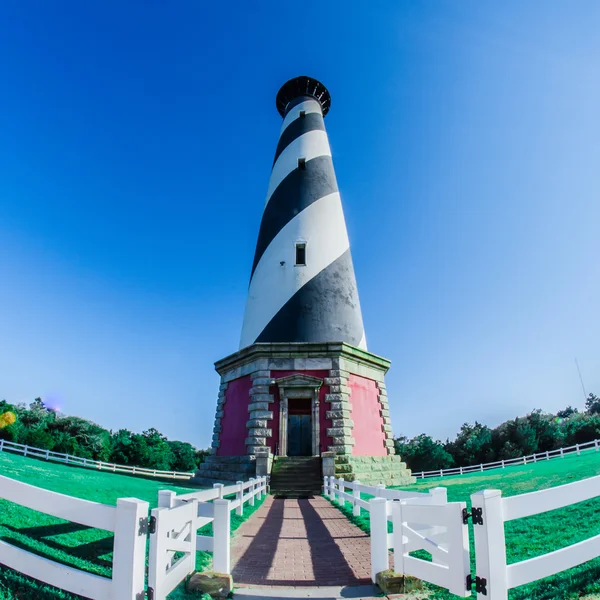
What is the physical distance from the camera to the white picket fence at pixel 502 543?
2717 mm

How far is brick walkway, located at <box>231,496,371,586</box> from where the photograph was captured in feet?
13.9

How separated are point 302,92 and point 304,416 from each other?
1509 centimetres

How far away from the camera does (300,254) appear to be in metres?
16.1

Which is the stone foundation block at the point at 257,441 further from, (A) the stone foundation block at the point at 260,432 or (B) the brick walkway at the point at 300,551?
(B) the brick walkway at the point at 300,551

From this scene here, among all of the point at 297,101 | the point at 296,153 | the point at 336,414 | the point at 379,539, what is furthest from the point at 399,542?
the point at 297,101

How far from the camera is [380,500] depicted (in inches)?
162

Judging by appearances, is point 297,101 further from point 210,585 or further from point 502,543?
point 502,543

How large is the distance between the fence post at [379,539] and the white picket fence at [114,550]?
85.4 inches

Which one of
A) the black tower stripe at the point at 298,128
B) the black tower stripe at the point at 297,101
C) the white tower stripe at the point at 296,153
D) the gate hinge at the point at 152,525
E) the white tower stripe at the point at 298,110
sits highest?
the black tower stripe at the point at 297,101

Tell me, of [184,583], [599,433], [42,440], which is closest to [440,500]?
[184,583]

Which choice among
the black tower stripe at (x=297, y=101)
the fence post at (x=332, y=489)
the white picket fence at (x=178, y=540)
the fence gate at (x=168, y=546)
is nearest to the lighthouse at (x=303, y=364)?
the fence post at (x=332, y=489)

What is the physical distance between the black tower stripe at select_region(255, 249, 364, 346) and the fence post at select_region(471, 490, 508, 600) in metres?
11.8

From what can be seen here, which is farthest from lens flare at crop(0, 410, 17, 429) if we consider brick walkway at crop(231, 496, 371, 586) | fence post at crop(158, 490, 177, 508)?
fence post at crop(158, 490, 177, 508)

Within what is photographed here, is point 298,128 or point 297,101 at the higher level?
point 297,101
